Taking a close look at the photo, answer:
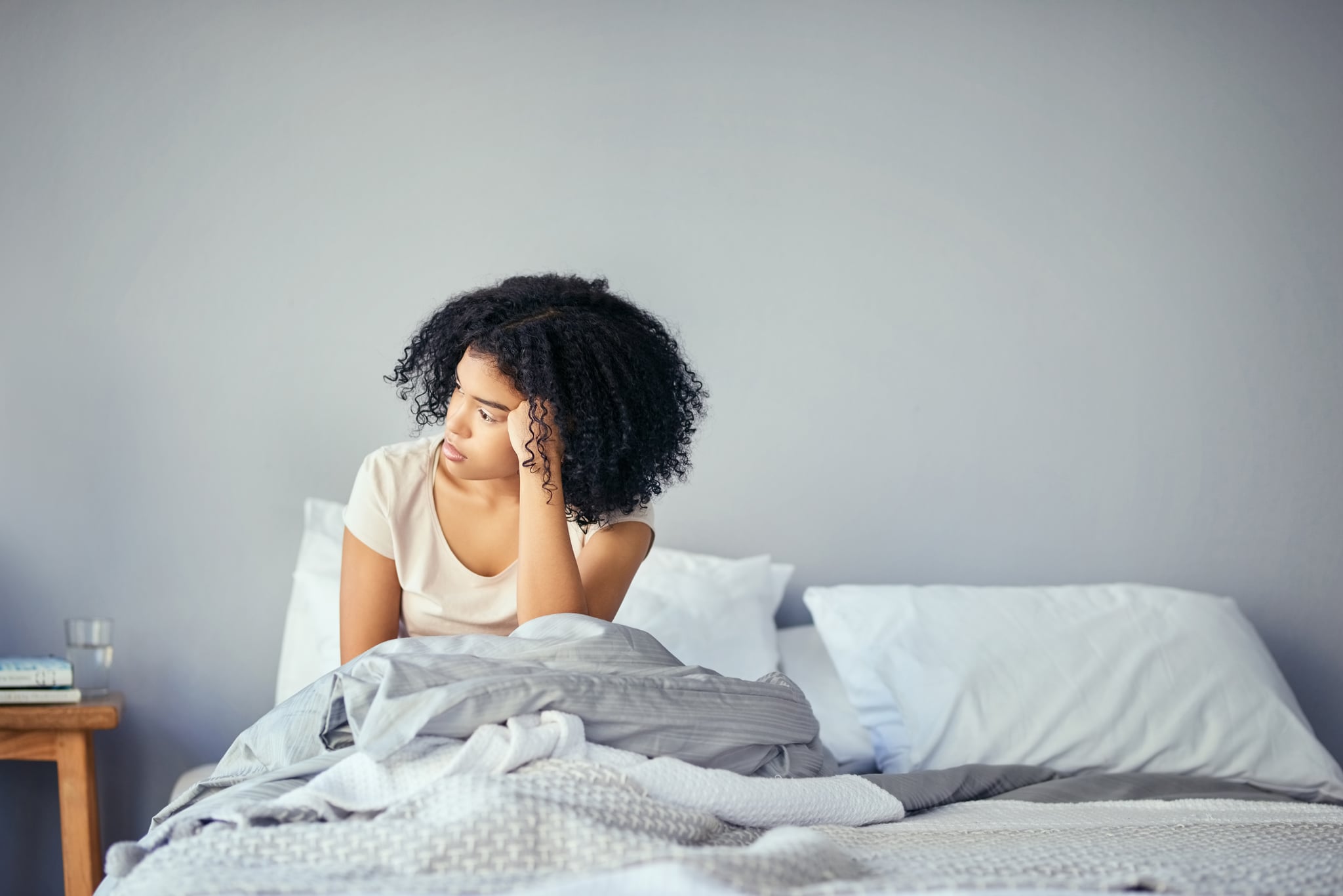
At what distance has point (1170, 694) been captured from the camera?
6.82 ft

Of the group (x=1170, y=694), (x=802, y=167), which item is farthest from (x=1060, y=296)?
(x=1170, y=694)

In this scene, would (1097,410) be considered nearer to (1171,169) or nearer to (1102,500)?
(1102,500)

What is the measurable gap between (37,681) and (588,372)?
1.19m

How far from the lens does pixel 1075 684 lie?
208 centimetres

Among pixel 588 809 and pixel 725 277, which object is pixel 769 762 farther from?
pixel 725 277

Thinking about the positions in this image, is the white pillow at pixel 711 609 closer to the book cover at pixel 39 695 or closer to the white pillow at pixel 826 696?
the white pillow at pixel 826 696

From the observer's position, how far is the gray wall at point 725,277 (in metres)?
2.34

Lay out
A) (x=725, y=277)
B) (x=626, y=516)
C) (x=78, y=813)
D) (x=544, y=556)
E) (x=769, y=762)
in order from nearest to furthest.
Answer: (x=769, y=762) → (x=544, y=556) → (x=626, y=516) → (x=78, y=813) → (x=725, y=277)

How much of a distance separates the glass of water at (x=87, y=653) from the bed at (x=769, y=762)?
26cm

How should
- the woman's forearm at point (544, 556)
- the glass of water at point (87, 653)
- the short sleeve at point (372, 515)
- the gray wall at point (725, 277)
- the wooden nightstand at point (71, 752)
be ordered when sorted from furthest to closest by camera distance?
the gray wall at point (725, 277)
the glass of water at point (87, 653)
the wooden nightstand at point (71, 752)
the short sleeve at point (372, 515)
the woman's forearm at point (544, 556)

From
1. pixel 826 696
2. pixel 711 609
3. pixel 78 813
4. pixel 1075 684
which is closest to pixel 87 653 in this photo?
pixel 78 813

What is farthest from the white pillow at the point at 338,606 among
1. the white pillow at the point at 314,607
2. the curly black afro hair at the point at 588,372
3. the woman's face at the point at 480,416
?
the woman's face at the point at 480,416

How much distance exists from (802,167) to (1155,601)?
1198 mm

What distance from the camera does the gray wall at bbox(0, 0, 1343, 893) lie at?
2.34m
